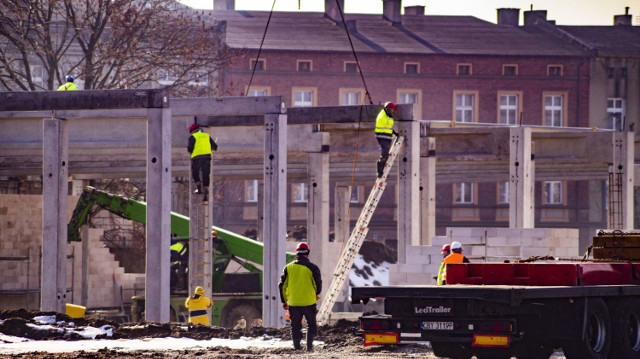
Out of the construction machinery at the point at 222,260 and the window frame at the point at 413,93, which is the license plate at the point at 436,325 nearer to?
the construction machinery at the point at 222,260

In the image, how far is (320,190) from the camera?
116 feet

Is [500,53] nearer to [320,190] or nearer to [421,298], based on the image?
[320,190]

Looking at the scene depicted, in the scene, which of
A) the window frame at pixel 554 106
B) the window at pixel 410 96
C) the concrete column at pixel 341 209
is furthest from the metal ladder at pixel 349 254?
the window frame at pixel 554 106

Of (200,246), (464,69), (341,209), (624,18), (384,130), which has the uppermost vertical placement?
(624,18)

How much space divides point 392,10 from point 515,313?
61.0m

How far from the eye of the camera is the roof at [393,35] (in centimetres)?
7319

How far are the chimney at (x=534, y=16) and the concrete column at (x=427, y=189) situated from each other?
146 ft

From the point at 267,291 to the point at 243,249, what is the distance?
32.5 feet

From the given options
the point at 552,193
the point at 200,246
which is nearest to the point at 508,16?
the point at 552,193

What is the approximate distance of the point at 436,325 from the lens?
17.8 meters

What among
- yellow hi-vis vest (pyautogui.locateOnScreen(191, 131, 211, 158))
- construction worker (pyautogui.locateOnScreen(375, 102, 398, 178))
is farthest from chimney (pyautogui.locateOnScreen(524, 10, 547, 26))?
yellow hi-vis vest (pyautogui.locateOnScreen(191, 131, 211, 158))

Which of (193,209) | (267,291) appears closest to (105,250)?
(193,209)

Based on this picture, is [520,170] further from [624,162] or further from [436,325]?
[436,325]

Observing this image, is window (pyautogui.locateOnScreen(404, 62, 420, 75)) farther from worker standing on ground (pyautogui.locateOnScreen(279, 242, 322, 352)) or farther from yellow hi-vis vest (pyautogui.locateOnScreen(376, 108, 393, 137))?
worker standing on ground (pyautogui.locateOnScreen(279, 242, 322, 352))
